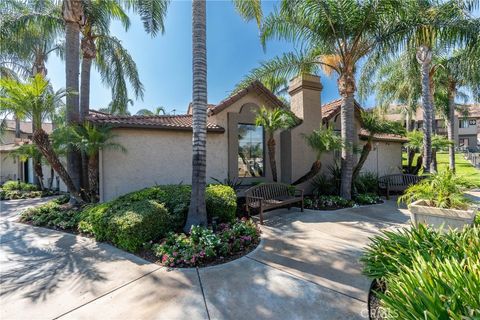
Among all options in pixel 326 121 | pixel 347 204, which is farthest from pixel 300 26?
pixel 347 204

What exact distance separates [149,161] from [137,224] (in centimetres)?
458

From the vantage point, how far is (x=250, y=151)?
462 inches

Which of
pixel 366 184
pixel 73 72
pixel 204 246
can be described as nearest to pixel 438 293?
pixel 204 246

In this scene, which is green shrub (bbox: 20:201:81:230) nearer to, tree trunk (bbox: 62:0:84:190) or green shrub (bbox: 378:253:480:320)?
tree trunk (bbox: 62:0:84:190)

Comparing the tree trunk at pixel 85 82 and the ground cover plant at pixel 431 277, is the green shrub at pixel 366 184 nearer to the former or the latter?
the ground cover plant at pixel 431 277

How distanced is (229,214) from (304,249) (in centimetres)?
255

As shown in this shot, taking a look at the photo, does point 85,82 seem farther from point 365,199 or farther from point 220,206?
point 365,199

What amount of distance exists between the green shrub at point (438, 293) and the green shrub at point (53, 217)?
28.5 ft

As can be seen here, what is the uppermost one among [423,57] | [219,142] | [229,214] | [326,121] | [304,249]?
[423,57]

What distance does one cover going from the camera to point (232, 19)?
10.5 m

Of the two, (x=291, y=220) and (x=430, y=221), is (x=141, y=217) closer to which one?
(x=291, y=220)

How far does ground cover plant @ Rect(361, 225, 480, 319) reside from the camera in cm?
218

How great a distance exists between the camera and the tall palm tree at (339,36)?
886cm

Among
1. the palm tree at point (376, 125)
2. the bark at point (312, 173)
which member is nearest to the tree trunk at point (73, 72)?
the bark at point (312, 173)
